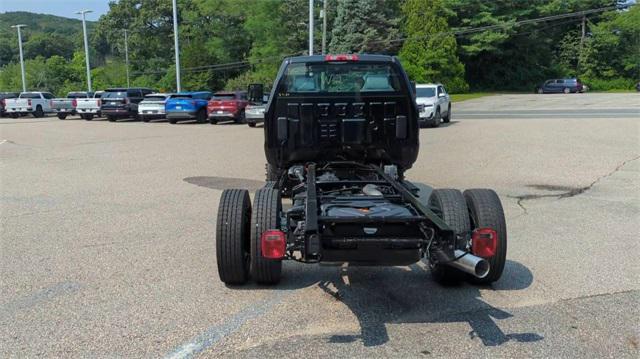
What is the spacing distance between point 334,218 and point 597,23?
245 feet

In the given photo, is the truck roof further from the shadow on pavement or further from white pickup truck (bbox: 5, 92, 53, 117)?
white pickup truck (bbox: 5, 92, 53, 117)

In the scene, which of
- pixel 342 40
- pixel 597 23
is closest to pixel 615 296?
pixel 342 40

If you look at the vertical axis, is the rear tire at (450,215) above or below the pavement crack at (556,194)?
above

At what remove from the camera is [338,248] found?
4.18 m

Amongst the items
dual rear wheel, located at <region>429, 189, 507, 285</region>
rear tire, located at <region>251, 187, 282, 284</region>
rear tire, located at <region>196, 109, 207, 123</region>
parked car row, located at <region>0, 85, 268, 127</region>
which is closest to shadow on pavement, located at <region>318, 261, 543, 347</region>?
dual rear wheel, located at <region>429, 189, 507, 285</region>

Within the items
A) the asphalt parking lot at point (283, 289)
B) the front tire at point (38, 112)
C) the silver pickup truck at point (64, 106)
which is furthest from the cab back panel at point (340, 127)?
the front tire at point (38, 112)

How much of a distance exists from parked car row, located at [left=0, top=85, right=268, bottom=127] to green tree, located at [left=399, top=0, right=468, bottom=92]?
26031mm

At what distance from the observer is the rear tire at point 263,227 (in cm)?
476

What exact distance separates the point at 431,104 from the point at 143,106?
15034mm

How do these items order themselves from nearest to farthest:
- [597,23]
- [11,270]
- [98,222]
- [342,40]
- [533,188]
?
[11,270]
[98,222]
[533,188]
[342,40]
[597,23]

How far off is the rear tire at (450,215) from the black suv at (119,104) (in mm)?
27661

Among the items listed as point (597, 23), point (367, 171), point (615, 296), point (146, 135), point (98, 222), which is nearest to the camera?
point (615, 296)

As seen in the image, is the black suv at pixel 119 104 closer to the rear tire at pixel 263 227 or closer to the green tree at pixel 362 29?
the green tree at pixel 362 29

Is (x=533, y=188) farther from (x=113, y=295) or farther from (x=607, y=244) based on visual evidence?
(x=113, y=295)
